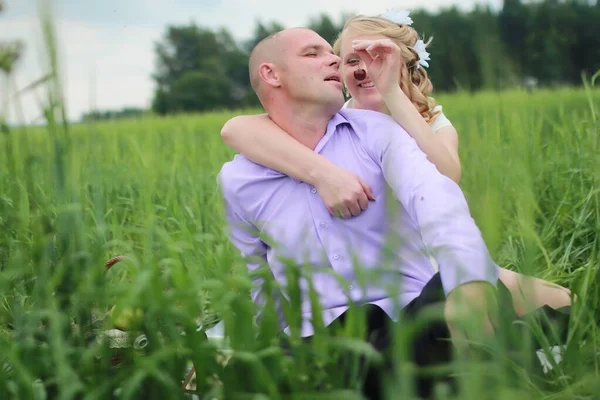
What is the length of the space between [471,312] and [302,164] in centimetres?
92

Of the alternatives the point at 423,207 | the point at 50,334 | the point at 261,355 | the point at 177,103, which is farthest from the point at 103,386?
the point at 177,103

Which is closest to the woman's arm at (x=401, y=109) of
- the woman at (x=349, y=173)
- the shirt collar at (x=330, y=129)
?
the woman at (x=349, y=173)

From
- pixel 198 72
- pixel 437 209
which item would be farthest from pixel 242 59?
pixel 437 209

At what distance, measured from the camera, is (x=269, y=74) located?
2.19 m

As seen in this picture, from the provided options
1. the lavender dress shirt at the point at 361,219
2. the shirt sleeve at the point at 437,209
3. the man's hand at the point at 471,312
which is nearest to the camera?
the man's hand at the point at 471,312

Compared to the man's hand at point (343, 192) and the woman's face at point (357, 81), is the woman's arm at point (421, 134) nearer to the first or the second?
the man's hand at point (343, 192)

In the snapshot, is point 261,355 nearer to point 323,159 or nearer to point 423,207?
point 423,207

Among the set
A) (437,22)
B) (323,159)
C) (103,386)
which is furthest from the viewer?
(437,22)

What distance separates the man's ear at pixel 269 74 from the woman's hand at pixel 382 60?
25 cm

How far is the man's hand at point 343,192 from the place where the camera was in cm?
195

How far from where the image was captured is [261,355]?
134cm

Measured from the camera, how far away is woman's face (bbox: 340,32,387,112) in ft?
8.67

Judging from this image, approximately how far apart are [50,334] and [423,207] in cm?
87

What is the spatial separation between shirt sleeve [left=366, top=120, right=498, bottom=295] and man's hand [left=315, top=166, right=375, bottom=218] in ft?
0.27
